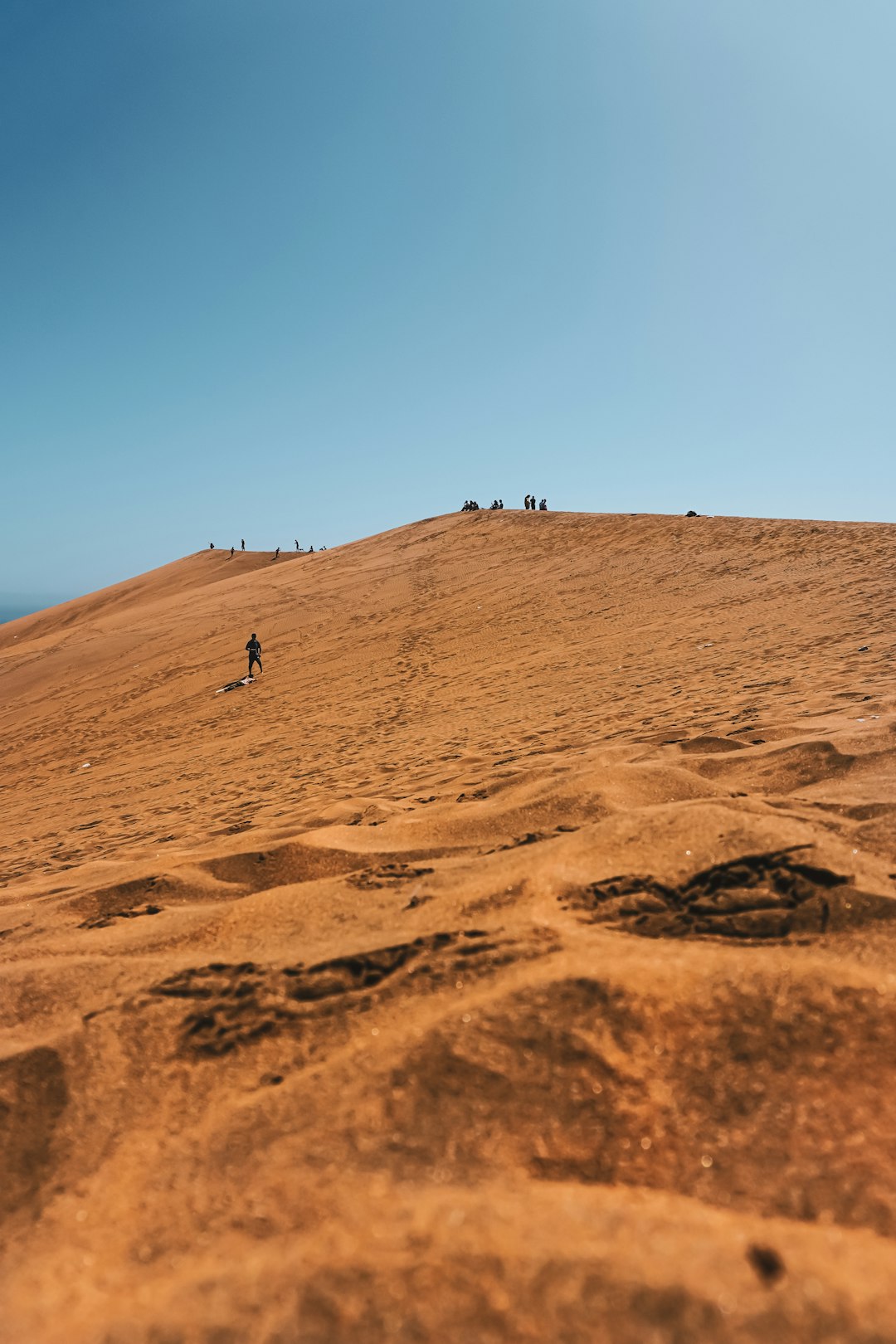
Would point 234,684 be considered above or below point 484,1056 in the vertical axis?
below

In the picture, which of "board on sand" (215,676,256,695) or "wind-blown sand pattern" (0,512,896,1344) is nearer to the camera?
"wind-blown sand pattern" (0,512,896,1344)

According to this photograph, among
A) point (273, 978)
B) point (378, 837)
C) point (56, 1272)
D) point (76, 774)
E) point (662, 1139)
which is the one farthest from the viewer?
point (76, 774)

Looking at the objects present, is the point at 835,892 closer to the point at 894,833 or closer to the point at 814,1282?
the point at 894,833

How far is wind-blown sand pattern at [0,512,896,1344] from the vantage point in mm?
1267

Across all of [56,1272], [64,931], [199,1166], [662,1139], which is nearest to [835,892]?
[662,1139]

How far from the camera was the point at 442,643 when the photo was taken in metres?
14.6

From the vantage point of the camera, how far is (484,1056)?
1.79 m

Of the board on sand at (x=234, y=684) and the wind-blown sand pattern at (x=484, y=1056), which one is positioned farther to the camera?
the board on sand at (x=234, y=684)

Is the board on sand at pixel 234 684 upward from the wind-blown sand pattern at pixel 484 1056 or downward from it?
downward

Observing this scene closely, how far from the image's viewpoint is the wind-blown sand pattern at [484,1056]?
1267 mm

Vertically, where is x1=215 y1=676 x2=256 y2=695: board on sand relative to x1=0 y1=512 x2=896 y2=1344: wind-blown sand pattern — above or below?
below

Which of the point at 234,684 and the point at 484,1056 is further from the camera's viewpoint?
the point at 234,684

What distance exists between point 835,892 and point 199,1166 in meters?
1.86

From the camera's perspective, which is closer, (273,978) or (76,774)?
(273,978)
